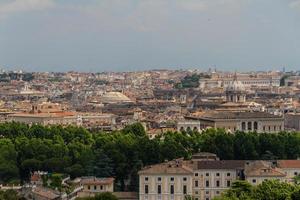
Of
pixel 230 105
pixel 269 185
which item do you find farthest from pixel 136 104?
pixel 269 185

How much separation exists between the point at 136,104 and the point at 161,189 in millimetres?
68863

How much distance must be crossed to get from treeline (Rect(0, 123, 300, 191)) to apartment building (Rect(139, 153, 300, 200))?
2.88 m

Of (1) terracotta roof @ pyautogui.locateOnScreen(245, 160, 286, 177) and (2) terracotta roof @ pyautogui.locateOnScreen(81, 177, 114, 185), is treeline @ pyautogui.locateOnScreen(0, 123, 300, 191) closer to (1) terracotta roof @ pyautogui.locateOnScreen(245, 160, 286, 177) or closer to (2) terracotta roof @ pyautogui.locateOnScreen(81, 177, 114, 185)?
(2) terracotta roof @ pyautogui.locateOnScreen(81, 177, 114, 185)

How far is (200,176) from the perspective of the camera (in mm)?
38469

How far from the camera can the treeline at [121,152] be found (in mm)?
42781

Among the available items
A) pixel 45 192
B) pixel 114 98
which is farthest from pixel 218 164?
pixel 114 98

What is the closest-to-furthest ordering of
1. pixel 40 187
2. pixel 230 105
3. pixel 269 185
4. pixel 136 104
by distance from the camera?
pixel 269 185 < pixel 40 187 < pixel 230 105 < pixel 136 104

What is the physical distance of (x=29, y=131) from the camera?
186 ft

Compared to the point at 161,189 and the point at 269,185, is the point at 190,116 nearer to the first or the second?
the point at 161,189

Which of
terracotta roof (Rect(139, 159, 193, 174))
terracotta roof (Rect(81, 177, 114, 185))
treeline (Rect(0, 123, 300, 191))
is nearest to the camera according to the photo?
terracotta roof (Rect(139, 159, 193, 174))

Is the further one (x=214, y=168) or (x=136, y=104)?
(x=136, y=104)

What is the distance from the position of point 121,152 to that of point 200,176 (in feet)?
22.1

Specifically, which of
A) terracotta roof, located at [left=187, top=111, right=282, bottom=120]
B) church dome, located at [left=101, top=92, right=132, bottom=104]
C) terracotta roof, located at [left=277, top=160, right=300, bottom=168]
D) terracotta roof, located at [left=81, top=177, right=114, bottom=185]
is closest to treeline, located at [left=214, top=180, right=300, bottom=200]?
terracotta roof, located at [left=277, top=160, right=300, bottom=168]

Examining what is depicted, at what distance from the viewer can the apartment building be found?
37.6 meters
